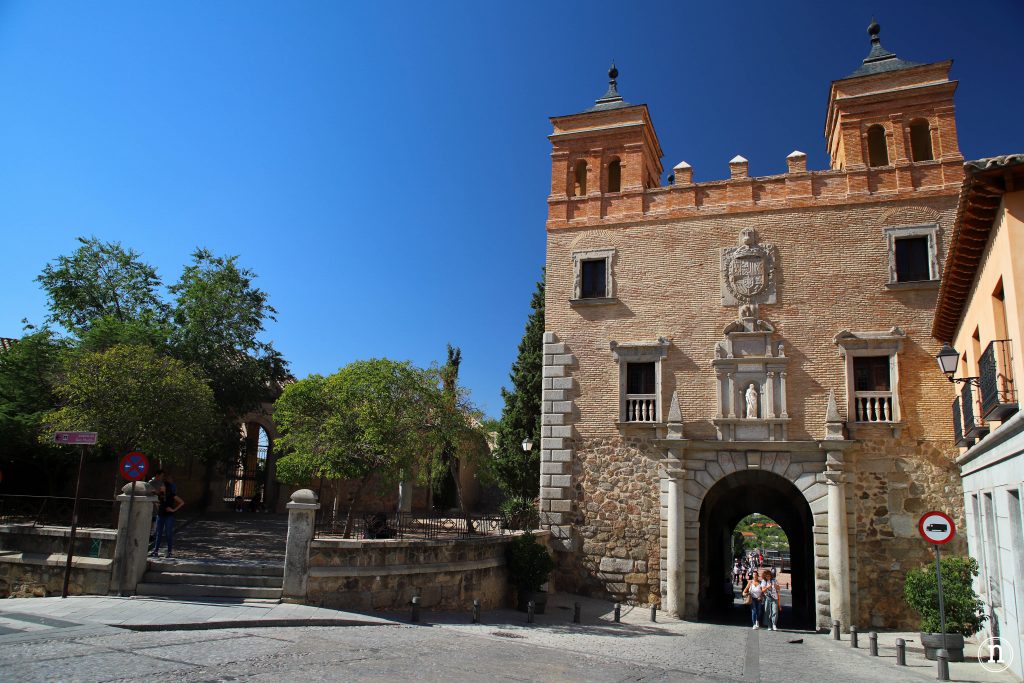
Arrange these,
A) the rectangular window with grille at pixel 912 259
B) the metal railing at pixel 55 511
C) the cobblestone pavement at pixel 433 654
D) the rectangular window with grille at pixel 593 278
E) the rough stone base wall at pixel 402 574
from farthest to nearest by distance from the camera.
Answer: the rectangular window with grille at pixel 593 278 < the rectangular window with grille at pixel 912 259 < the metal railing at pixel 55 511 < the rough stone base wall at pixel 402 574 < the cobblestone pavement at pixel 433 654

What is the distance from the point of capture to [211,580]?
11555 mm

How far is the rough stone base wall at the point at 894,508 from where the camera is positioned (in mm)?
14633

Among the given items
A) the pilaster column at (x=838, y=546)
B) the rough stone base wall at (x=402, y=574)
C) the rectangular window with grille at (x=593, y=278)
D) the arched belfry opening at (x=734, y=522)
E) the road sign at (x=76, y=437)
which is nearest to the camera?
the road sign at (x=76, y=437)

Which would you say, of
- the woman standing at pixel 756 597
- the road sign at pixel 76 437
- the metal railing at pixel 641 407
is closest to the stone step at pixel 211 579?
the road sign at pixel 76 437

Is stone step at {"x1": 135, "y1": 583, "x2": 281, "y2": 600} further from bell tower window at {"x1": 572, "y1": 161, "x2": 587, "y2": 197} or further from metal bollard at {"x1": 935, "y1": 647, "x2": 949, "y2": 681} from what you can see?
bell tower window at {"x1": 572, "y1": 161, "x2": 587, "y2": 197}

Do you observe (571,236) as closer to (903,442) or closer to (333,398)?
(333,398)

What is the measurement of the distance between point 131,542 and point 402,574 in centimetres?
471

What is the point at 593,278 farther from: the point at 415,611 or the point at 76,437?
the point at 76,437

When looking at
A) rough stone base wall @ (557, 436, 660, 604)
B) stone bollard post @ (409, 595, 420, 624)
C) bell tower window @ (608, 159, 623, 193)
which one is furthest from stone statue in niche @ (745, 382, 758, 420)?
stone bollard post @ (409, 595, 420, 624)

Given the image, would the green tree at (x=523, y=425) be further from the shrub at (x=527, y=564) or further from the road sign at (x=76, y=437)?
the road sign at (x=76, y=437)

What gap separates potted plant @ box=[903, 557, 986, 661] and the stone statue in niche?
507 cm

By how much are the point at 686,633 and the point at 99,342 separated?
67.1ft

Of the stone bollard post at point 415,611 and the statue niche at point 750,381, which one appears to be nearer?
the stone bollard post at point 415,611

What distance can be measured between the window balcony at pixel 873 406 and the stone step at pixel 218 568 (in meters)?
13.1
